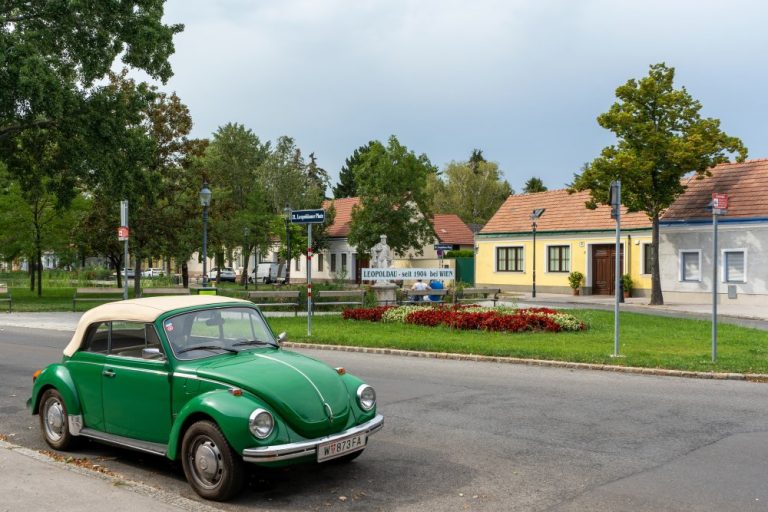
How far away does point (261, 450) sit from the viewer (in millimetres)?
5473

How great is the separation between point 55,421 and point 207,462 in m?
2.40

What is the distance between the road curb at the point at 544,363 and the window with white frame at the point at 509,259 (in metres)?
29.8

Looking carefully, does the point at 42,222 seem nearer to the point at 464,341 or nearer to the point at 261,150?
the point at 464,341

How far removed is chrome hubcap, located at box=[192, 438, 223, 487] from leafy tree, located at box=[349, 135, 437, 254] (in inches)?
1717

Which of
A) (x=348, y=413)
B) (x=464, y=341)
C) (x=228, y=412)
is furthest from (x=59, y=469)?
(x=464, y=341)

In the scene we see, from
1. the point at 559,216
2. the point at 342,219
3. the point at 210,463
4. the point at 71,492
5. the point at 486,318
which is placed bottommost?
the point at 71,492

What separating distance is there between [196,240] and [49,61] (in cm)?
1758

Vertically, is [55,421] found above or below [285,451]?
below

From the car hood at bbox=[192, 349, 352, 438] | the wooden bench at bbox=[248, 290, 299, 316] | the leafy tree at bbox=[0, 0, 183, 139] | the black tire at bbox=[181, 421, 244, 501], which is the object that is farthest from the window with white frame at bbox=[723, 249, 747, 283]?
the black tire at bbox=[181, 421, 244, 501]

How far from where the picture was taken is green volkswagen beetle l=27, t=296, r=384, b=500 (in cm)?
564

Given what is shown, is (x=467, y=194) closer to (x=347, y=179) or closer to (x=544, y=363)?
(x=347, y=179)

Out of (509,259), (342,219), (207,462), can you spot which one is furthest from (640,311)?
(342,219)

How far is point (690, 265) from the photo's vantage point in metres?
34.4

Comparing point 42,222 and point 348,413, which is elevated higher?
point 42,222
